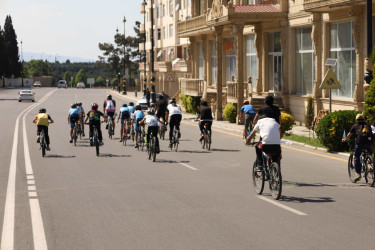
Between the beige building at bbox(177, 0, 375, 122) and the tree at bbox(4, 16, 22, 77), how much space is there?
11301cm

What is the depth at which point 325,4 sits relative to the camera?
28469 mm

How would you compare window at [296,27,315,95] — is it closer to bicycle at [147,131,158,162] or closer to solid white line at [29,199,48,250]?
bicycle at [147,131,158,162]

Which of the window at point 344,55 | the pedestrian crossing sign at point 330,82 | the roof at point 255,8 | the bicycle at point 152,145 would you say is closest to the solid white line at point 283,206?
the bicycle at point 152,145

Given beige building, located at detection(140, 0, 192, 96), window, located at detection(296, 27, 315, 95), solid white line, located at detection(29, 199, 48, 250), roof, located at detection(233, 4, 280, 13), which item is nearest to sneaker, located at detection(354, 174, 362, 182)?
solid white line, located at detection(29, 199, 48, 250)

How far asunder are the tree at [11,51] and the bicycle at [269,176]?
145142 millimetres

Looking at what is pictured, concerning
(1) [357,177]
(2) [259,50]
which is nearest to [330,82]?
(1) [357,177]

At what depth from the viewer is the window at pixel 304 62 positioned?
35.2 m

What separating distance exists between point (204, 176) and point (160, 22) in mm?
86877

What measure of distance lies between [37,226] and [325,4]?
66.7 ft

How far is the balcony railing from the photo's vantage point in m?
50.1

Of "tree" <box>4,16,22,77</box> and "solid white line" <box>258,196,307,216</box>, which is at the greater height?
"tree" <box>4,16,22,77</box>

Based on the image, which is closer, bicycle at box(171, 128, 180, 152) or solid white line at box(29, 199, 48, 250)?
solid white line at box(29, 199, 48, 250)

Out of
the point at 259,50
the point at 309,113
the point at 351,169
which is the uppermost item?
the point at 259,50

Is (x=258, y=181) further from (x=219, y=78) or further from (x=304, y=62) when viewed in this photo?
(x=219, y=78)
